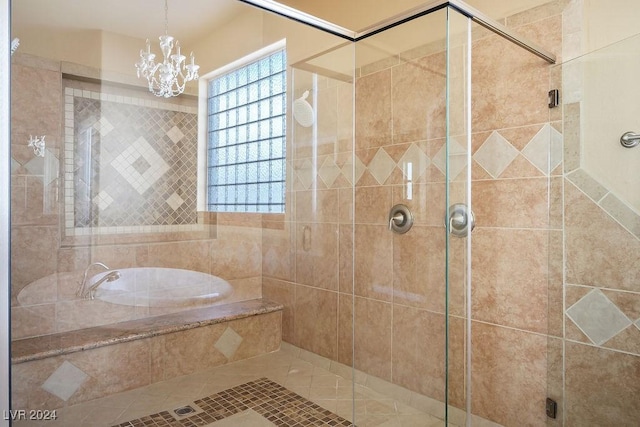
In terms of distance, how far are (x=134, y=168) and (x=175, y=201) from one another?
12.0 inches

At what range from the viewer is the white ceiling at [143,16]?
182cm

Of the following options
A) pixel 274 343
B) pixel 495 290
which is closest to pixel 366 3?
pixel 495 290

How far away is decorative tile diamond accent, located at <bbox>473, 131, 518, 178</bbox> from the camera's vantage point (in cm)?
173

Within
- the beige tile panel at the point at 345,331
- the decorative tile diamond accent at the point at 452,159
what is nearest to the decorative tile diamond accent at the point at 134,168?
the beige tile panel at the point at 345,331

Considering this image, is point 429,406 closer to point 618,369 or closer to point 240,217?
point 618,369

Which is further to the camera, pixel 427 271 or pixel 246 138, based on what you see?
pixel 246 138

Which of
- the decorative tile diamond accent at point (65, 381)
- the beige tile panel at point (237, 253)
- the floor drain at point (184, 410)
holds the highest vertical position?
the beige tile panel at point (237, 253)

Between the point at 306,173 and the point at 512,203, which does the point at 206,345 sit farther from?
the point at 512,203

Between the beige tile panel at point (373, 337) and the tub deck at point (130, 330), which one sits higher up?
the beige tile panel at point (373, 337)

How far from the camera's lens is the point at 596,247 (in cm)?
151

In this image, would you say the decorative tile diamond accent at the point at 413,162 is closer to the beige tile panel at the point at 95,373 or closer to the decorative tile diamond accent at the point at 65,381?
the beige tile panel at the point at 95,373

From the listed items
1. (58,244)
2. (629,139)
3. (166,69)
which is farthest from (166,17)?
(629,139)

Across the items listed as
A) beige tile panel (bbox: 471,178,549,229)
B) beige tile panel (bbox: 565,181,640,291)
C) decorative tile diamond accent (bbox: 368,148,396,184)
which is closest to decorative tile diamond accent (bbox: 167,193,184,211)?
decorative tile diamond accent (bbox: 368,148,396,184)

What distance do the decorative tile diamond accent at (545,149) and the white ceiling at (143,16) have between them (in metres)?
1.61
